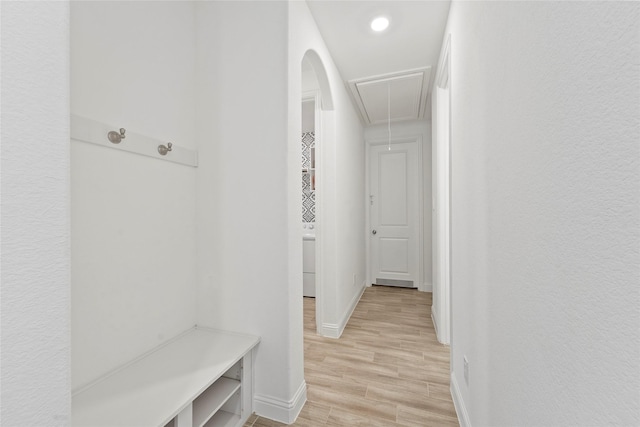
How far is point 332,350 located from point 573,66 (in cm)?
232

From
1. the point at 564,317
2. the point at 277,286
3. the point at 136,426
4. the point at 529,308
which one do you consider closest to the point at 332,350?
the point at 277,286

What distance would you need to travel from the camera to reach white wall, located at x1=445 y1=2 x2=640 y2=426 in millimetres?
394

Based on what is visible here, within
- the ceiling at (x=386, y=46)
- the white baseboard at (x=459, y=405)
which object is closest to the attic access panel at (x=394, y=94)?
the ceiling at (x=386, y=46)

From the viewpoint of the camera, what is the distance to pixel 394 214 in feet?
13.9

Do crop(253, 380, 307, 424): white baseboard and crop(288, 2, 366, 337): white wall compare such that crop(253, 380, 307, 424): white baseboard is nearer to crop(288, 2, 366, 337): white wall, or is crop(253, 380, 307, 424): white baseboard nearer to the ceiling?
crop(288, 2, 366, 337): white wall

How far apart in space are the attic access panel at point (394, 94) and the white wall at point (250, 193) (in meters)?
1.55

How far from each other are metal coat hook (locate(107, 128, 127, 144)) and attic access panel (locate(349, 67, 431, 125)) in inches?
88.7

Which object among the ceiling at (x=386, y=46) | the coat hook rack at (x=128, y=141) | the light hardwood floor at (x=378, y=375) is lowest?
the light hardwood floor at (x=378, y=375)

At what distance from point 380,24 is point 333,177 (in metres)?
1.21

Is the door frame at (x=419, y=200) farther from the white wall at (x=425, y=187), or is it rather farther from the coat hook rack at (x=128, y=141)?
the coat hook rack at (x=128, y=141)

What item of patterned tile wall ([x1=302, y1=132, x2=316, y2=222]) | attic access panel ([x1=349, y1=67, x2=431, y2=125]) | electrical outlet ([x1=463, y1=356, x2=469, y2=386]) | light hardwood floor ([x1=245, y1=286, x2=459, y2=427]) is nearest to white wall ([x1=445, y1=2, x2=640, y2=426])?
electrical outlet ([x1=463, y1=356, x2=469, y2=386])

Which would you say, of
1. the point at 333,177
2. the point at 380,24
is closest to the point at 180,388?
the point at 333,177

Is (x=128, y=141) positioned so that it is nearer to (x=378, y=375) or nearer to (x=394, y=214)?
(x=378, y=375)

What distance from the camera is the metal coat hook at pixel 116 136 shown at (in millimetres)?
1234
